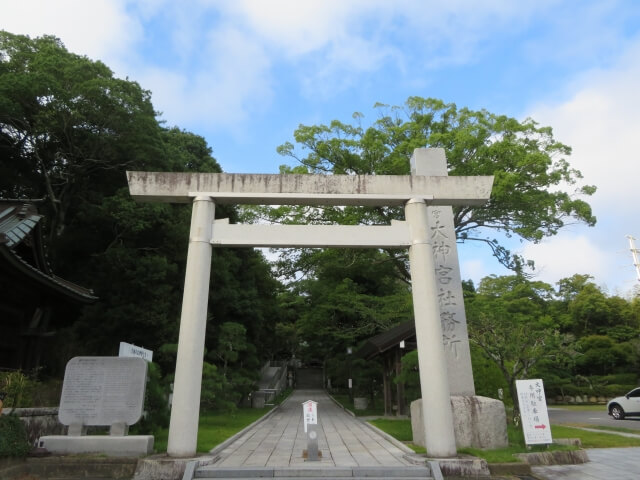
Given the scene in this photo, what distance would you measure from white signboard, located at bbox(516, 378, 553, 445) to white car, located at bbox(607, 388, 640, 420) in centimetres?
1259

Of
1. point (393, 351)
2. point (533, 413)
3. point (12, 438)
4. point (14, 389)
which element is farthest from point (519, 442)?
point (14, 389)

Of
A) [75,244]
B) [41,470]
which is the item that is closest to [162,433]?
[41,470]

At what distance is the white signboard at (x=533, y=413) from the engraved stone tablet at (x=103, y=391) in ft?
25.5

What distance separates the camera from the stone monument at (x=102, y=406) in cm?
775

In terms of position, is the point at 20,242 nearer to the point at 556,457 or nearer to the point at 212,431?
the point at 212,431

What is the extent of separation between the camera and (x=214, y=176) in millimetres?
8711

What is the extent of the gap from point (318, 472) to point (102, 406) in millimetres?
4539

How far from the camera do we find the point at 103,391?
8.38m

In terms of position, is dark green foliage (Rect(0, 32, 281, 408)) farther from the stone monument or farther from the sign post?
the sign post

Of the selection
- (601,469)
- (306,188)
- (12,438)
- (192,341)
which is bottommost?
(601,469)

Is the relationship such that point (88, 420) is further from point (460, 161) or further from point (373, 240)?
point (460, 161)

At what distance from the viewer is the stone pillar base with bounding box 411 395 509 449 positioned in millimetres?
8672

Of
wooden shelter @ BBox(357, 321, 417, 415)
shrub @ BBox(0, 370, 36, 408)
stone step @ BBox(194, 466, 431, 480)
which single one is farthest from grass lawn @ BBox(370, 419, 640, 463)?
shrub @ BBox(0, 370, 36, 408)

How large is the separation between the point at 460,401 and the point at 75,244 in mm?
18447
